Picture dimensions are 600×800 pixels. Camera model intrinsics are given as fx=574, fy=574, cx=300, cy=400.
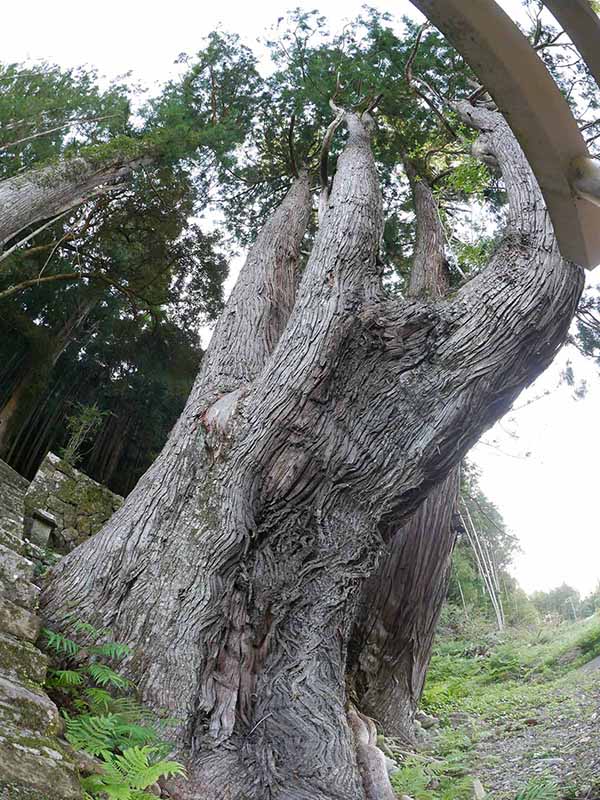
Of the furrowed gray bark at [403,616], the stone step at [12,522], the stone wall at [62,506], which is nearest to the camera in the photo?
the furrowed gray bark at [403,616]

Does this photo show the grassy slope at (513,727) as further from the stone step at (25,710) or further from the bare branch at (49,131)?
the bare branch at (49,131)

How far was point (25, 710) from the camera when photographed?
1.88m

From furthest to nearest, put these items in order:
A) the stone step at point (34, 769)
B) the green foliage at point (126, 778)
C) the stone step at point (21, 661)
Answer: the stone step at point (21, 661) → the green foliage at point (126, 778) → the stone step at point (34, 769)

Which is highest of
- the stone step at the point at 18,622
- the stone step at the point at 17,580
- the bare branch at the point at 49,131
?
the bare branch at the point at 49,131

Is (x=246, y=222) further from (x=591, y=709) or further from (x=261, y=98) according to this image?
(x=591, y=709)

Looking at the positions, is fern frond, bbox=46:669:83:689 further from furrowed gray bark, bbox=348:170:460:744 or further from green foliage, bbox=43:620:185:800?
furrowed gray bark, bbox=348:170:460:744

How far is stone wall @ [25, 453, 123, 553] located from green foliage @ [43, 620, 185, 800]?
106 inches

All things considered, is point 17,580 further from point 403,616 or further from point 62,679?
point 403,616

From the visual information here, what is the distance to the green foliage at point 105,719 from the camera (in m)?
1.85

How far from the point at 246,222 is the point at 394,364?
6602 millimetres

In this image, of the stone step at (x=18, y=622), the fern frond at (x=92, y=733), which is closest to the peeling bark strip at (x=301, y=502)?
the stone step at (x=18, y=622)

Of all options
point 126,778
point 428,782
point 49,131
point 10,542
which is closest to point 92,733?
point 126,778

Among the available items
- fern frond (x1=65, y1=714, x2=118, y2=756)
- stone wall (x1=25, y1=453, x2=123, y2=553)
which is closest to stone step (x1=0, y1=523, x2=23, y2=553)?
stone wall (x1=25, y1=453, x2=123, y2=553)

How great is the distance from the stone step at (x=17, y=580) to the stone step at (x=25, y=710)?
2.14 feet
